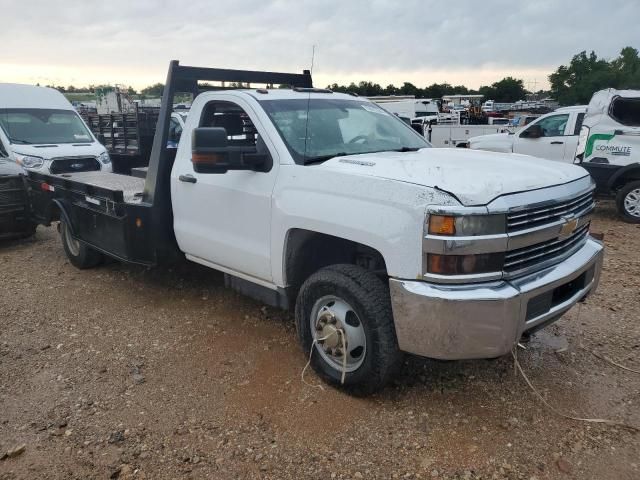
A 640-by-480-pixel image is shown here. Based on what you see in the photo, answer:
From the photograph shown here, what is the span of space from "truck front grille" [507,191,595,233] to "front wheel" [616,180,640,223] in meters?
6.44

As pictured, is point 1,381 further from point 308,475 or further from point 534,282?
point 534,282

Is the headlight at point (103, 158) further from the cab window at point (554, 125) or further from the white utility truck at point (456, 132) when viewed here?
the white utility truck at point (456, 132)

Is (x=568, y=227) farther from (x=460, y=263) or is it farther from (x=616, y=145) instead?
(x=616, y=145)

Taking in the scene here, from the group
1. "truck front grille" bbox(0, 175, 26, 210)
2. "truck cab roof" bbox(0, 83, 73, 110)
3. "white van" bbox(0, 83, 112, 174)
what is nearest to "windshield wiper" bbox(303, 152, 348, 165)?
"truck front grille" bbox(0, 175, 26, 210)

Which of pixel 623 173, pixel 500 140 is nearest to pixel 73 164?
pixel 500 140

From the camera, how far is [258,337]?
4520mm

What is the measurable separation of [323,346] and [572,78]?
66315mm

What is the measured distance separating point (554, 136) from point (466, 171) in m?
9.10

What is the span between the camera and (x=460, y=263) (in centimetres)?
291

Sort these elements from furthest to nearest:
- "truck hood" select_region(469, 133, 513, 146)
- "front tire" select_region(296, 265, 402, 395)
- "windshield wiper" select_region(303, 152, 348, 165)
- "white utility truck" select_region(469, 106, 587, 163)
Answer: "truck hood" select_region(469, 133, 513, 146) < "white utility truck" select_region(469, 106, 587, 163) < "windshield wiper" select_region(303, 152, 348, 165) < "front tire" select_region(296, 265, 402, 395)

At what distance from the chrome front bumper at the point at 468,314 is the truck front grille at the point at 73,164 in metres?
8.69

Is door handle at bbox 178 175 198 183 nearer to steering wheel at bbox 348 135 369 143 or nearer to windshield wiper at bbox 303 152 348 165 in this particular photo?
windshield wiper at bbox 303 152 348 165

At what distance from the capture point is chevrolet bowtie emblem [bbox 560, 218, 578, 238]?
10.9 feet

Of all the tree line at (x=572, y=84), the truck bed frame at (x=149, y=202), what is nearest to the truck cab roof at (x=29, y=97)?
the truck bed frame at (x=149, y=202)
